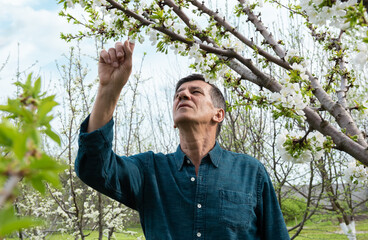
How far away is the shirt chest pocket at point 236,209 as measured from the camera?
6.56 feet

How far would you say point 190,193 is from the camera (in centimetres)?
210

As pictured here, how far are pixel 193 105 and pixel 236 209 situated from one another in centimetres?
79

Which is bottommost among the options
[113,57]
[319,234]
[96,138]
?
[319,234]

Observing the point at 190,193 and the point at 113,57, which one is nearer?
the point at 113,57

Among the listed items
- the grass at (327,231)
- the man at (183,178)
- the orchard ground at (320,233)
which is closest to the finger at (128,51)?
the man at (183,178)

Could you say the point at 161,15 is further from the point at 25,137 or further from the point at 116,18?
the point at 25,137

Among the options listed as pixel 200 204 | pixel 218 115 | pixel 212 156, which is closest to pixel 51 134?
pixel 200 204

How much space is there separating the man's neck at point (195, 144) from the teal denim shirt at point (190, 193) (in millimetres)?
52

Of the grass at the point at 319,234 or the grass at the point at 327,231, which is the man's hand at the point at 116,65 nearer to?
the grass at the point at 319,234

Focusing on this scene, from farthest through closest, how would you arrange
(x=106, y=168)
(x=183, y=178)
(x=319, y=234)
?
(x=319, y=234)
(x=183, y=178)
(x=106, y=168)

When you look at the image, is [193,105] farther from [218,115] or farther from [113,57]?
[113,57]

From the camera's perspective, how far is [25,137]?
0.32 meters

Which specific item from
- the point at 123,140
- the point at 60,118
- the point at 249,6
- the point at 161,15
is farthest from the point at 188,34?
the point at 123,140

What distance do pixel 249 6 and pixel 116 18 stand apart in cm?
Result: 119
